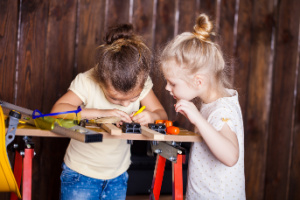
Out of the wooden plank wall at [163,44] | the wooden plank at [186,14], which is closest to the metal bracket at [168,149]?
the wooden plank wall at [163,44]

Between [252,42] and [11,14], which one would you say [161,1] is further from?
[11,14]

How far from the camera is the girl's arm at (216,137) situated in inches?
55.1

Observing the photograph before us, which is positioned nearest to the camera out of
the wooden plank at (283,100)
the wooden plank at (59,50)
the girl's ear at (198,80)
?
the girl's ear at (198,80)

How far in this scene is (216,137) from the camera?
1.40 metres

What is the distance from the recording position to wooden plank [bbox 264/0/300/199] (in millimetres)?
2812

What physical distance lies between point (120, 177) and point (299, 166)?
155cm

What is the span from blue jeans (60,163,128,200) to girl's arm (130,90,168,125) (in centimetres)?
34

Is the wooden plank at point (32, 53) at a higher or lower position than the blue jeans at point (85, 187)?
higher

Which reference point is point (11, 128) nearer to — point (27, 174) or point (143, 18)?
point (27, 174)

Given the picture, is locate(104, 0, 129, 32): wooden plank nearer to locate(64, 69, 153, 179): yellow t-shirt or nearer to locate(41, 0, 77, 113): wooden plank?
locate(41, 0, 77, 113): wooden plank

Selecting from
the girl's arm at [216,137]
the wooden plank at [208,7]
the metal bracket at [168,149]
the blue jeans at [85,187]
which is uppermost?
the wooden plank at [208,7]

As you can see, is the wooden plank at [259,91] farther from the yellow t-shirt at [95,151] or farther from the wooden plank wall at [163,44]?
the yellow t-shirt at [95,151]

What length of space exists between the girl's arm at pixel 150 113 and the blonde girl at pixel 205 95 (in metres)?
0.18

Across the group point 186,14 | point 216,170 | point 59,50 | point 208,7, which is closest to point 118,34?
point 216,170
